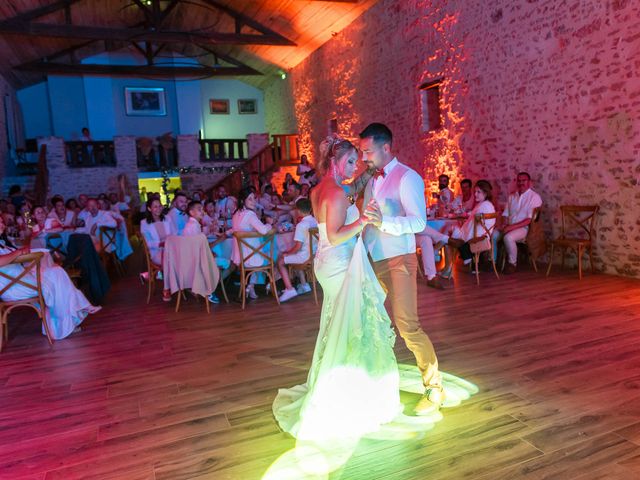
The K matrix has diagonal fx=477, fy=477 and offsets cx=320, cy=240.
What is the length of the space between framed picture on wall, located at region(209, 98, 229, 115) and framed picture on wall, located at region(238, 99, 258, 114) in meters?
0.49

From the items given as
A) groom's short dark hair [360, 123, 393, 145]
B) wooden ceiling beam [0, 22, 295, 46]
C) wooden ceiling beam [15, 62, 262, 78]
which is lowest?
groom's short dark hair [360, 123, 393, 145]

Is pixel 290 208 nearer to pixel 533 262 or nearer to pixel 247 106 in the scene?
pixel 533 262

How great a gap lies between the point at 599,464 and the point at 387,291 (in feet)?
4.10

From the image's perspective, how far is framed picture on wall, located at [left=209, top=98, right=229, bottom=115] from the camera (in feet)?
59.6

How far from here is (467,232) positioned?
20.0 feet

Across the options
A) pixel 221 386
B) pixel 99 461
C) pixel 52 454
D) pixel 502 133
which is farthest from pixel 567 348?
pixel 502 133

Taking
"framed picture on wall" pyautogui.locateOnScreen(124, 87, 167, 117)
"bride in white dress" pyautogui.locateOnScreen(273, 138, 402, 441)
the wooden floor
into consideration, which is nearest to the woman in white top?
the wooden floor

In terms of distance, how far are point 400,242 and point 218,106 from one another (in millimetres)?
17122

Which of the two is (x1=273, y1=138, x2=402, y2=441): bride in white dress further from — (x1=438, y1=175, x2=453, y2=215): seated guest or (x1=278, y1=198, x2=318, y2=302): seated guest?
(x1=438, y1=175, x2=453, y2=215): seated guest

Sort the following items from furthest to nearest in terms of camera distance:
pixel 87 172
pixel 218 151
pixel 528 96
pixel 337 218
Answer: pixel 218 151 → pixel 87 172 → pixel 528 96 → pixel 337 218

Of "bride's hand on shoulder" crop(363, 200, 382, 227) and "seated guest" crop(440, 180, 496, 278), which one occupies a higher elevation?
"bride's hand on shoulder" crop(363, 200, 382, 227)

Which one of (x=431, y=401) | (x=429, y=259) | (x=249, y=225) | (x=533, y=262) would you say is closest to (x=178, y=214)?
(x=249, y=225)

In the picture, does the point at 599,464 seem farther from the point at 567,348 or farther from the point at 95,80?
the point at 95,80

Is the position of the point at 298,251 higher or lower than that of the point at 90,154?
lower
